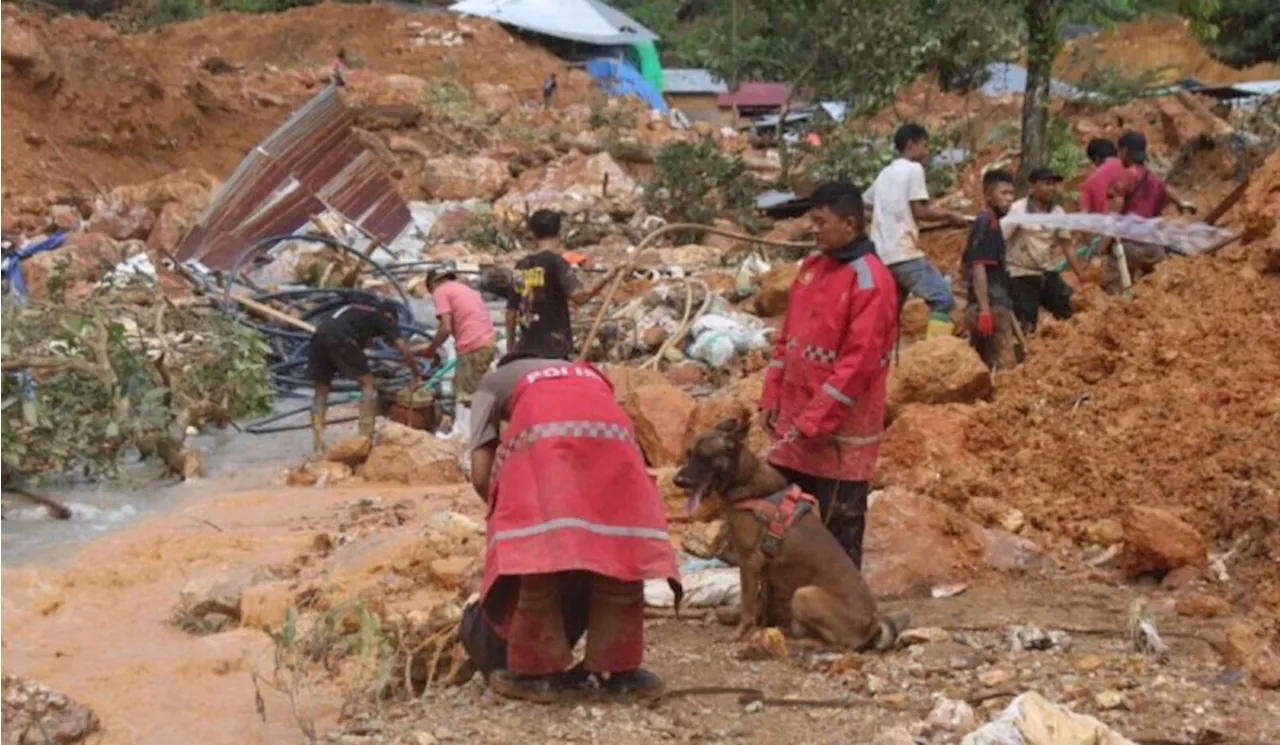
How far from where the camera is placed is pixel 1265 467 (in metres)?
7.49

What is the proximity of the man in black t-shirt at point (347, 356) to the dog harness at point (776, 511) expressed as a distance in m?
5.80

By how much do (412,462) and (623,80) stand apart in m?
30.2

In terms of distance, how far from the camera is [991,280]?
33.1ft

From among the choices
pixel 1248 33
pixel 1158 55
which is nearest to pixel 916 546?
pixel 1248 33

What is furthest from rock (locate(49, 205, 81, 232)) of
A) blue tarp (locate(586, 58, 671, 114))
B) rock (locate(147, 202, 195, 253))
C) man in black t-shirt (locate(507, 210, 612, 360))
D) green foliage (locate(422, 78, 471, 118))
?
blue tarp (locate(586, 58, 671, 114))

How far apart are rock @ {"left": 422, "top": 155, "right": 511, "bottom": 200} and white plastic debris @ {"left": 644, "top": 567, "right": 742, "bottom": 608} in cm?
1951

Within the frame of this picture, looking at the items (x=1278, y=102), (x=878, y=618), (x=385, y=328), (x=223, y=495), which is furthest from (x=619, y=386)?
(x=1278, y=102)

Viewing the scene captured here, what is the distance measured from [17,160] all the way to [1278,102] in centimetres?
1573

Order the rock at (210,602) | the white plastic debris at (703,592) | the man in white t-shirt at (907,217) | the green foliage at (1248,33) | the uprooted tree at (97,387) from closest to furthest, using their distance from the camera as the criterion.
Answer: the white plastic debris at (703,592) < the rock at (210,602) < the man in white t-shirt at (907,217) < the uprooted tree at (97,387) < the green foliage at (1248,33)

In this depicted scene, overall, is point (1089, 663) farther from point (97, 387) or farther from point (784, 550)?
point (97, 387)

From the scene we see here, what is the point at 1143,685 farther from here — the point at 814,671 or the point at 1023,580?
the point at 1023,580

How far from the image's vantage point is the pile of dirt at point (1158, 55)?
3253cm

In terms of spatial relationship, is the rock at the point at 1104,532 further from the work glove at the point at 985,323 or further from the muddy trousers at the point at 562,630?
the muddy trousers at the point at 562,630

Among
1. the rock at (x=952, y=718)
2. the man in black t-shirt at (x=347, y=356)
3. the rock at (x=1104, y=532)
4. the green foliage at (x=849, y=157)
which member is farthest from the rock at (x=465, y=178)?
the rock at (x=952, y=718)
